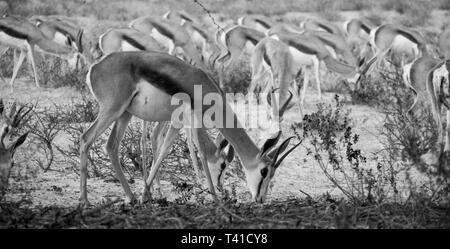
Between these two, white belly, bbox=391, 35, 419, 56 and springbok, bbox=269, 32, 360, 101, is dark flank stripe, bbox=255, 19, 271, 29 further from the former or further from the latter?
springbok, bbox=269, 32, 360, 101

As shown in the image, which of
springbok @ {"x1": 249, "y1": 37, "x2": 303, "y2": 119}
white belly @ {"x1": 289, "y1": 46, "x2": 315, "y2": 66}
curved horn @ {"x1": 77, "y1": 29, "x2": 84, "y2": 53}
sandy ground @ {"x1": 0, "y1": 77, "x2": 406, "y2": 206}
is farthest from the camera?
curved horn @ {"x1": 77, "y1": 29, "x2": 84, "y2": 53}

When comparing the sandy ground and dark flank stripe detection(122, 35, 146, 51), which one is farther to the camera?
dark flank stripe detection(122, 35, 146, 51)

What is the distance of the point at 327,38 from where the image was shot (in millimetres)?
14250

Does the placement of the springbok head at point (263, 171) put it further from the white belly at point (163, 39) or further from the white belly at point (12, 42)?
the white belly at point (163, 39)

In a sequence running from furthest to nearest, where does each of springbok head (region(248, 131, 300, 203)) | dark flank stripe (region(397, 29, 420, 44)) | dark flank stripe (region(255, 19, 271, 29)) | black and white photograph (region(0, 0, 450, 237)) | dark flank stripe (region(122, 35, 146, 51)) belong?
1. dark flank stripe (region(255, 19, 271, 29))
2. dark flank stripe (region(397, 29, 420, 44))
3. dark flank stripe (region(122, 35, 146, 51))
4. springbok head (region(248, 131, 300, 203))
5. black and white photograph (region(0, 0, 450, 237))

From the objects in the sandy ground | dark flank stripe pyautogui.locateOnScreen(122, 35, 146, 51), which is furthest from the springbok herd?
the sandy ground

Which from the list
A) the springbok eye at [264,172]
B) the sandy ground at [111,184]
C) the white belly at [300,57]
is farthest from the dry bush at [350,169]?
the white belly at [300,57]

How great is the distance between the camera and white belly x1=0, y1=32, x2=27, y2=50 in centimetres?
1289

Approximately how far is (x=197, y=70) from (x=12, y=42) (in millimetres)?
8118

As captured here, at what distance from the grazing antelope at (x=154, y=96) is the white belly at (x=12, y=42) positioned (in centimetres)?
777

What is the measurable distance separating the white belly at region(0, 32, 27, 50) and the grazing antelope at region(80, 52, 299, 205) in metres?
7.77

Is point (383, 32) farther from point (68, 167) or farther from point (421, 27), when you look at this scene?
point (68, 167)
